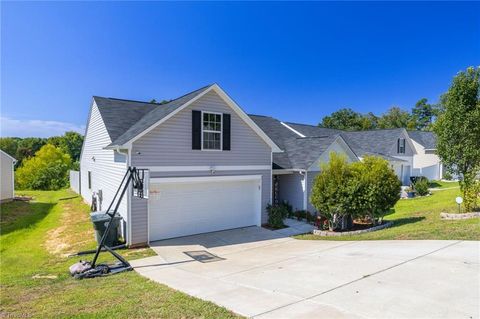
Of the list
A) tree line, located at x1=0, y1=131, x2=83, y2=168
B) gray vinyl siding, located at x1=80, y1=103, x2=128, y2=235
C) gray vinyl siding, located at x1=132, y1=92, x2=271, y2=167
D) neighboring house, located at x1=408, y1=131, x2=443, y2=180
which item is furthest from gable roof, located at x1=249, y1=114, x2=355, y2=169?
tree line, located at x1=0, y1=131, x2=83, y2=168

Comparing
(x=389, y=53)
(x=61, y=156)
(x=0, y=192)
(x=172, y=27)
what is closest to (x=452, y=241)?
(x=172, y=27)

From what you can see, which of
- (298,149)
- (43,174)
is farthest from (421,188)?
(43,174)

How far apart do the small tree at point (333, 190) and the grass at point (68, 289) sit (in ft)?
24.1

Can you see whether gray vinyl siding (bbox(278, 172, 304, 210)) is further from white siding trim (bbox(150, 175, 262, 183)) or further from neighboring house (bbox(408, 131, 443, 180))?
neighboring house (bbox(408, 131, 443, 180))

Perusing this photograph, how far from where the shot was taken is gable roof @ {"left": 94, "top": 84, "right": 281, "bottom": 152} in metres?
11.1

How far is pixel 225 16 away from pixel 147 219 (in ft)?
35.0

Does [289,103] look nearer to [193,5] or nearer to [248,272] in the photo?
[193,5]

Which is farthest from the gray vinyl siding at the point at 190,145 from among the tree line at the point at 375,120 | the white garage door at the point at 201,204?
the tree line at the point at 375,120

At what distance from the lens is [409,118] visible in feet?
209

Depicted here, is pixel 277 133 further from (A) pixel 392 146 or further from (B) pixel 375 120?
(B) pixel 375 120

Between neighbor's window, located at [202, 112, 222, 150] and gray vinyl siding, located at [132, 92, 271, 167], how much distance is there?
227 mm

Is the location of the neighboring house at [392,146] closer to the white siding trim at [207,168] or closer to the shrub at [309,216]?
the shrub at [309,216]

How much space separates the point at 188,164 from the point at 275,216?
197 inches

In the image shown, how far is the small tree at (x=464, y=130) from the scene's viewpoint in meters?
11.9
